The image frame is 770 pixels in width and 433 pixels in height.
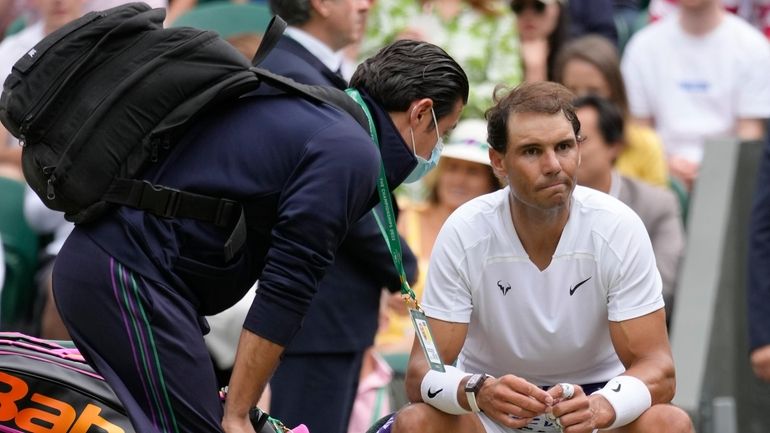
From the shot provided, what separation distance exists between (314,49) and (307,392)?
121cm

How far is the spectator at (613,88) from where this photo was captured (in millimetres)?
7148

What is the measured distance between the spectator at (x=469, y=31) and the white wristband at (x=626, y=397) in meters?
3.70

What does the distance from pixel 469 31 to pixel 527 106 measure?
11.7ft

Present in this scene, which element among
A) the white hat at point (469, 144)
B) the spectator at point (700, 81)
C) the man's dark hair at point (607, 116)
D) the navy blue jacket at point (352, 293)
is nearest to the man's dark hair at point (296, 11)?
the navy blue jacket at point (352, 293)

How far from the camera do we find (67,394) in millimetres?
3707

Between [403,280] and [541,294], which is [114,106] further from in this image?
[541,294]

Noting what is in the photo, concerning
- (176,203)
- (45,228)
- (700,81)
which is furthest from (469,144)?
(176,203)

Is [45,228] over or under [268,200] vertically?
under

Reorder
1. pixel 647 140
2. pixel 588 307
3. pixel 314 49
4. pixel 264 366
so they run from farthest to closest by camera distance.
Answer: pixel 647 140, pixel 314 49, pixel 588 307, pixel 264 366

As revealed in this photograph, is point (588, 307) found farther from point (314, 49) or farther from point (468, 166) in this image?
point (468, 166)

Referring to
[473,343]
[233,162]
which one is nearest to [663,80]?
[473,343]

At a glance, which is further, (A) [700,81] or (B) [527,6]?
(B) [527,6]

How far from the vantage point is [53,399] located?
3701mm

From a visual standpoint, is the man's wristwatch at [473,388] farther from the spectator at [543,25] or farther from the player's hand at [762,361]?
the spectator at [543,25]
